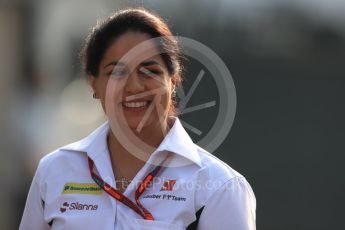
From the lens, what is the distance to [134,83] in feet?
A: 9.76

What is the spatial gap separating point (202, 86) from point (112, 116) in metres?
4.37

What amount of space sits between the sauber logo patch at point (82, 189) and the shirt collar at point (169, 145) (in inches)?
5.0

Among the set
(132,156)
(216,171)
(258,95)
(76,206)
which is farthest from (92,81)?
(258,95)

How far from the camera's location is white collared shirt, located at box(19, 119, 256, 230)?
9.27ft

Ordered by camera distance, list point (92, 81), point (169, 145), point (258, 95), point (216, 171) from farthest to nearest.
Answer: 1. point (258, 95)
2. point (92, 81)
3. point (169, 145)
4. point (216, 171)

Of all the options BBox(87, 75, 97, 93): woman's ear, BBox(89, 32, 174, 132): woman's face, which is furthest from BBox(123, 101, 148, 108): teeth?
BBox(87, 75, 97, 93): woman's ear

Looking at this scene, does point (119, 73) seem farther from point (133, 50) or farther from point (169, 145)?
point (169, 145)

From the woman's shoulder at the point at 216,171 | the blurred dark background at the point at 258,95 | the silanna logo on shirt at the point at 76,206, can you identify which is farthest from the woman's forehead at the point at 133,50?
the blurred dark background at the point at 258,95

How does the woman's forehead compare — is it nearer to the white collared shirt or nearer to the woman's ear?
the woman's ear

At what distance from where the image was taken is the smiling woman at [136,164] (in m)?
2.84

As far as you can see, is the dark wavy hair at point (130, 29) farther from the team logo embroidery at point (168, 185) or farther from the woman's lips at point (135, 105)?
the team logo embroidery at point (168, 185)

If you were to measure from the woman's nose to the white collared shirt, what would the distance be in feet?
0.73

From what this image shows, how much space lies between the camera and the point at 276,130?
785 cm

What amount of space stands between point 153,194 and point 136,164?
0.62 feet
